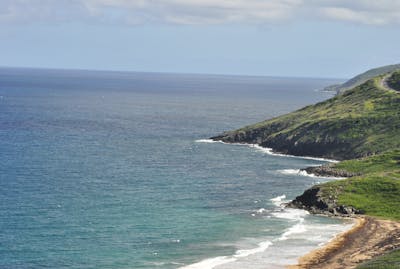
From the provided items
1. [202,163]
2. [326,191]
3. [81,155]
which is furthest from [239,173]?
[81,155]

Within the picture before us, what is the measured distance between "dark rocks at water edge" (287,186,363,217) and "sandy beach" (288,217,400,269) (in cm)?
573

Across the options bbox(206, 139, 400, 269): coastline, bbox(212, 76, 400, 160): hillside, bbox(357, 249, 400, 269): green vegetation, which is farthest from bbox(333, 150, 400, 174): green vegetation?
bbox(357, 249, 400, 269): green vegetation

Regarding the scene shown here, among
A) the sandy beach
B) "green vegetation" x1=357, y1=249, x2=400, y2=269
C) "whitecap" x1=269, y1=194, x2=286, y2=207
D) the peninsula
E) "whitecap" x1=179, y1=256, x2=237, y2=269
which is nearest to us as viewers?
"green vegetation" x1=357, y1=249, x2=400, y2=269

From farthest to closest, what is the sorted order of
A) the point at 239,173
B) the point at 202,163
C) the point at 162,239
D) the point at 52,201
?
the point at 202,163 → the point at 239,173 → the point at 52,201 → the point at 162,239

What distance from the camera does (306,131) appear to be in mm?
185875

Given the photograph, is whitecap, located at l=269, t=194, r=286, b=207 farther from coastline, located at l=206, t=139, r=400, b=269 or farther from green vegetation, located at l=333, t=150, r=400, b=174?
green vegetation, located at l=333, t=150, r=400, b=174

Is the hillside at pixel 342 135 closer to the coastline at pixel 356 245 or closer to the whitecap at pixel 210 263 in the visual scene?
the coastline at pixel 356 245

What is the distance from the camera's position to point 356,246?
8956 centimetres

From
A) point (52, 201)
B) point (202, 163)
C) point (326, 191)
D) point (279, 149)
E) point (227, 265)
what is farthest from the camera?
point (279, 149)

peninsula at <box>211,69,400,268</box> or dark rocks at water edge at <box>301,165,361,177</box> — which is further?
dark rocks at water edge at <box>301,165,361,177</box>

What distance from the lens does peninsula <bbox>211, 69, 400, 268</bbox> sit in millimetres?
86062

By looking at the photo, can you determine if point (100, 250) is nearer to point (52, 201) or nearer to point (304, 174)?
point (52, 201)

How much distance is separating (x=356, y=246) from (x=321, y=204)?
22262 mm

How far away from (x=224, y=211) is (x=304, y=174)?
42940 millimetres
